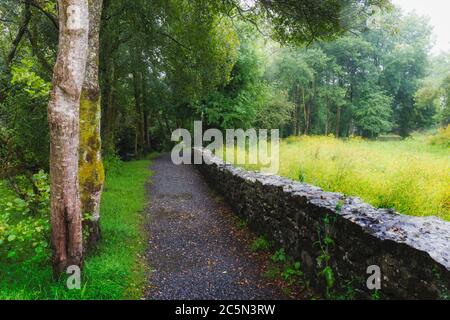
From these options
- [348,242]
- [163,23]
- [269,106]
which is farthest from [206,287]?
[269,106]

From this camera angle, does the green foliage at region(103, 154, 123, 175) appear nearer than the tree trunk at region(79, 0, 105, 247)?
No

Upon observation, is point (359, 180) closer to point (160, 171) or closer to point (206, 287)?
point (206, 287)

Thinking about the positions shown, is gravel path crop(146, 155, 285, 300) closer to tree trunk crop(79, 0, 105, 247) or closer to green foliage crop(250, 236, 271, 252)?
green foliage crop(250, 236, 271, 252)

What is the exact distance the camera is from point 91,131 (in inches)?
230

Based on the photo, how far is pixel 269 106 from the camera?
1341 inches

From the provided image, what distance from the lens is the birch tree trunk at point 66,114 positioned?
4.19 meters

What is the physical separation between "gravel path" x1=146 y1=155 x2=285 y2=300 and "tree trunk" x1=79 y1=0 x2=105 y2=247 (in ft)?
5.41

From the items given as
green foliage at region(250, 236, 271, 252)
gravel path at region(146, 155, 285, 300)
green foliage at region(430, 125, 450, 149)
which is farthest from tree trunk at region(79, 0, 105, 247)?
green foliage at region(430, 125, 450, 149)

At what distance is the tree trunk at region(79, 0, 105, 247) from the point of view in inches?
223

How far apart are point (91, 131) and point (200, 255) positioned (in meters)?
3.14

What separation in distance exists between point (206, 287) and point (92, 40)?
4.62 m

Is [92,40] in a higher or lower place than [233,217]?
higher

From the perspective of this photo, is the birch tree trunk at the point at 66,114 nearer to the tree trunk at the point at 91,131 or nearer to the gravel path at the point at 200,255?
the tree trunk at the point at 91,131

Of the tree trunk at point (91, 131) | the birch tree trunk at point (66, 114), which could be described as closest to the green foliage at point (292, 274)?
the birch tree trunk at point (66, 114)
